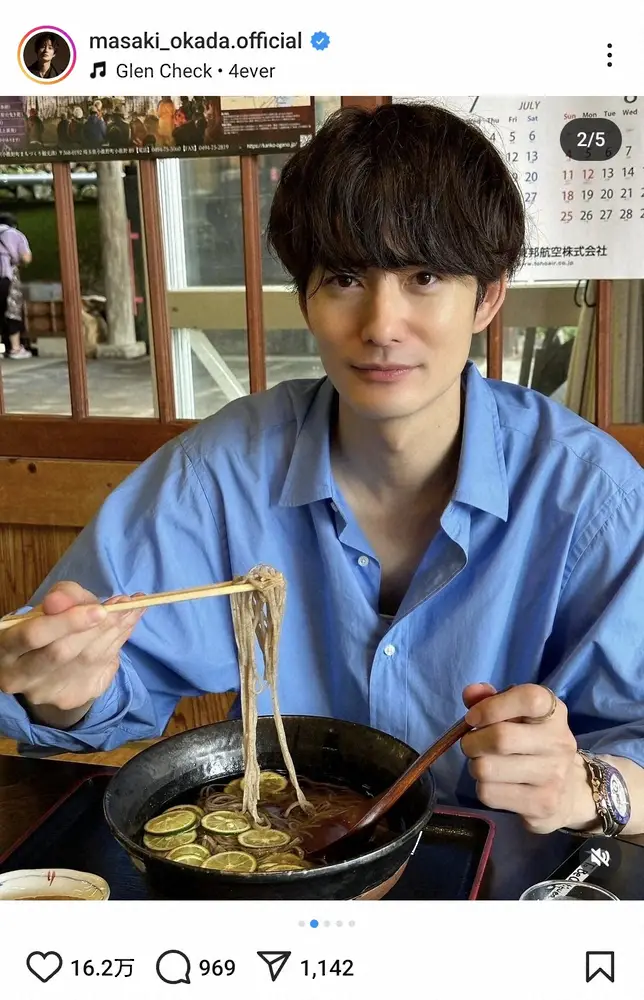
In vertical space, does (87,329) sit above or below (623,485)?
above

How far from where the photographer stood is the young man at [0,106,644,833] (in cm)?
102

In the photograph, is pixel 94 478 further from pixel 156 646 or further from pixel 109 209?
pixel 156 646

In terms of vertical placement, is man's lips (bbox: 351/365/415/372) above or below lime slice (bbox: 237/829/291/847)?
above

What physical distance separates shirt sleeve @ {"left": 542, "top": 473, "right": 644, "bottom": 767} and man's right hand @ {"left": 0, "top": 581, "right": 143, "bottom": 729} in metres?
0.53

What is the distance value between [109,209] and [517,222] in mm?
1271

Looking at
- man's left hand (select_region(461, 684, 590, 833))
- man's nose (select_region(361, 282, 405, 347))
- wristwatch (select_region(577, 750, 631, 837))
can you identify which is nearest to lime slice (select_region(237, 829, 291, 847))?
man's left hand (select_region(461, 684, 590, 833))

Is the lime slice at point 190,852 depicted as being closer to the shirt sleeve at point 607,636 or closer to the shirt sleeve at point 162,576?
the shirt sleeve at point 162,576

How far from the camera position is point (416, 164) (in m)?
1.09

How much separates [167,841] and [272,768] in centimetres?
17

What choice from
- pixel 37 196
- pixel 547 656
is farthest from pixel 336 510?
pixel 37 196

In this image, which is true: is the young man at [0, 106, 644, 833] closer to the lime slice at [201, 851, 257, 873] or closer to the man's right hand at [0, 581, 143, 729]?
the man's right hand at [0, 581, 143, 729]
